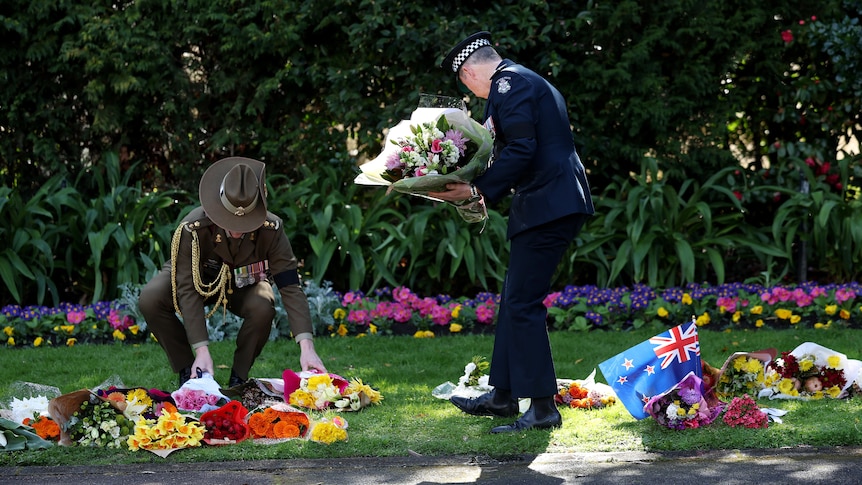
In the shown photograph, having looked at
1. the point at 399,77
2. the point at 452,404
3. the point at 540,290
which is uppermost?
the point at 399,77

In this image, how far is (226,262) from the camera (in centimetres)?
489

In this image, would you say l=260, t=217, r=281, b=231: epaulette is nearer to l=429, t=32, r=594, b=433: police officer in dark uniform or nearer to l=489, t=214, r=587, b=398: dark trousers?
l=429, t=32, r=594, b=433: police officer in dark uniform

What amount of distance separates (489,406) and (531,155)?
3.70 ft

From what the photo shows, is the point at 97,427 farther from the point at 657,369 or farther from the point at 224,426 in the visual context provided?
the point at 657,369

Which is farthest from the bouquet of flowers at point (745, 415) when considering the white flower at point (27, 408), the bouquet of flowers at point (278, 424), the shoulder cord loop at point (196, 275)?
the white flower at point (27, 408)

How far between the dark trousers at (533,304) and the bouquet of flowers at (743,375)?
913mm

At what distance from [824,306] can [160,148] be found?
5.27m

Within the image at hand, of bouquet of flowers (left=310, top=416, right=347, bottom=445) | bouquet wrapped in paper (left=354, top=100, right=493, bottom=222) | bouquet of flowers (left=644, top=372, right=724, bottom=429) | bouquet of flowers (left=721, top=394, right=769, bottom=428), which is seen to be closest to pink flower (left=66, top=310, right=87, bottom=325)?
bouquet of flowers (left=310, top=416, right=347, bottom=445)

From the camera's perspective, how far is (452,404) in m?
4.62

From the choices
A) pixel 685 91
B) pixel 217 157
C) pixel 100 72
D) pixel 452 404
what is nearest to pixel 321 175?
pixel 217 157

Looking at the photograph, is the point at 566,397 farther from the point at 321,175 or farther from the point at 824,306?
the point at 321,175

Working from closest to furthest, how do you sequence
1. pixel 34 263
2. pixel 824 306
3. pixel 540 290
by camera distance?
1. pixel 540 290
2. pixel 824 306
3. pixel 34 263

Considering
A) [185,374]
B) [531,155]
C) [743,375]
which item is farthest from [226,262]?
[743,375]

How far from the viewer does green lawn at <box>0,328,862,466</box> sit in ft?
12.6
